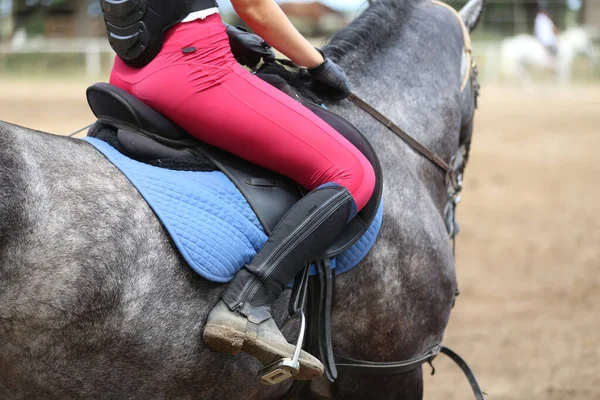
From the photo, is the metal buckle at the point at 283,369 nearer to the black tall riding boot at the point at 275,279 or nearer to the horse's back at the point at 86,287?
the black tall riding boot at the point at 275,279

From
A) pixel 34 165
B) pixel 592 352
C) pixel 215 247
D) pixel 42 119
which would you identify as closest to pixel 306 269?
pixel 215 247

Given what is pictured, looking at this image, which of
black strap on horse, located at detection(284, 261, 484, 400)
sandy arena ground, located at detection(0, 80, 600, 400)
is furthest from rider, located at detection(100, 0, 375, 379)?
sandy arena ground, located at detection(0, 80, 600, 400)

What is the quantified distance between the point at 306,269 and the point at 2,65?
21.7 meters

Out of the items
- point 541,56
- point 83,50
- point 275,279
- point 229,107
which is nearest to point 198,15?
point 229,107

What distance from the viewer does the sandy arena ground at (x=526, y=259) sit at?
4.69 metres

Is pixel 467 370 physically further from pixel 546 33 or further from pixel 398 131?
pixel 546 33

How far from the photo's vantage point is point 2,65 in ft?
71.9

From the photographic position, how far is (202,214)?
2.31m

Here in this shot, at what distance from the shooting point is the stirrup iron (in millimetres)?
2309

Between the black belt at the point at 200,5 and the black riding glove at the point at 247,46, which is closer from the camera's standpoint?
the black belt at the point at 200,5

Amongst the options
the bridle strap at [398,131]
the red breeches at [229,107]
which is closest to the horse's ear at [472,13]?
the bridle strap at [398,131]

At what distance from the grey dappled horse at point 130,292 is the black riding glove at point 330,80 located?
78mm

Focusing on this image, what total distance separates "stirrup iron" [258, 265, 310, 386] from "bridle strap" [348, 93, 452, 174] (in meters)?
0.82

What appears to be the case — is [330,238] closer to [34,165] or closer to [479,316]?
[34,165]
